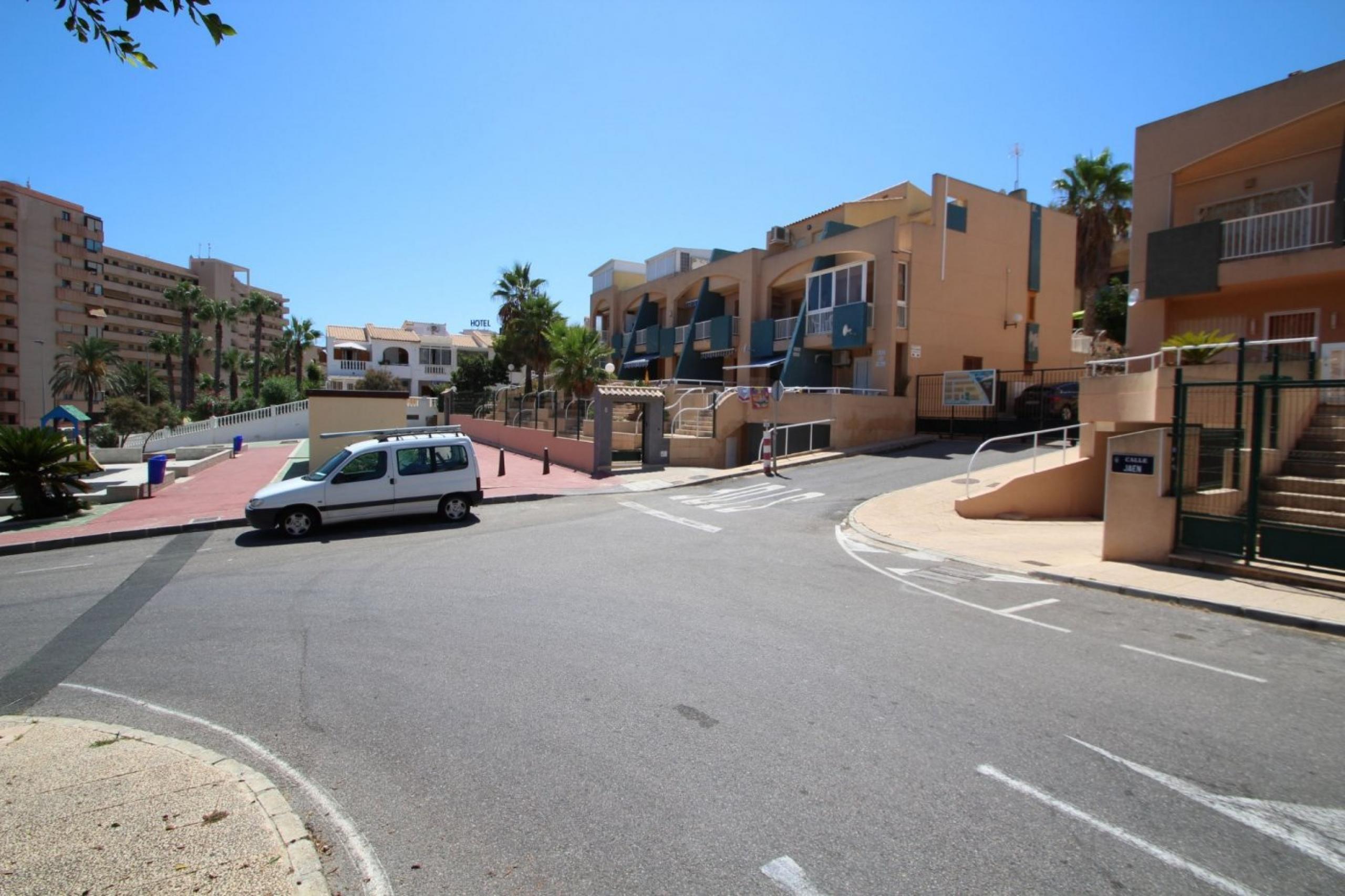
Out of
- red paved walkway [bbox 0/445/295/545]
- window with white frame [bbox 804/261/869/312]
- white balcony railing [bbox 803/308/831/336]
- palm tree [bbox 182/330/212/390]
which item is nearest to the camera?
red paved walkway [bbox 0/445/295/545]

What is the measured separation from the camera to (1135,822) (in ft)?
11.2

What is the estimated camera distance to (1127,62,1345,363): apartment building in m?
15.2

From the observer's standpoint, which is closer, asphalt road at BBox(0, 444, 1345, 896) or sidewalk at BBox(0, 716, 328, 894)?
sidewalk at BBox(0, 716, 328, 894)

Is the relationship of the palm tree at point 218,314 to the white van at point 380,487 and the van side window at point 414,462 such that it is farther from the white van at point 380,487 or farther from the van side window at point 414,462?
the van side window at point 414,462

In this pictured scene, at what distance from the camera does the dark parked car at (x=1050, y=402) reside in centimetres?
2256

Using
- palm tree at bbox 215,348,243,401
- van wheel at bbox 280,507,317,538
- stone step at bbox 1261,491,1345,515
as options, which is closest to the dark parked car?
stone step at bbox 1261,491,1345,515

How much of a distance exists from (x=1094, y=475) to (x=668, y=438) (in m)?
12.6

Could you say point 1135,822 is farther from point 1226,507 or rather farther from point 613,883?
point 1226,507

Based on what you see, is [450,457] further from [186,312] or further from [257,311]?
[257,311]

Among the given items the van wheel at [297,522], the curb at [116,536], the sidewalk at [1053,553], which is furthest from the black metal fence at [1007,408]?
the curb at [116,536]

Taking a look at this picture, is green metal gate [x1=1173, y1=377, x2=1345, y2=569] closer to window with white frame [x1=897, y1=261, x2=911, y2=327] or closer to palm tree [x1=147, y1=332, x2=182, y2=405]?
window with white frame [x1=897, y1=261, x2=911, y2=327]

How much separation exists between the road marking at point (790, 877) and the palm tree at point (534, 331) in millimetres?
36848

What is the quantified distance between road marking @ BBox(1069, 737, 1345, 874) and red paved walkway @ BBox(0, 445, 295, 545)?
1585 cm

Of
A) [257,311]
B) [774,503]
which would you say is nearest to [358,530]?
[774,503]
